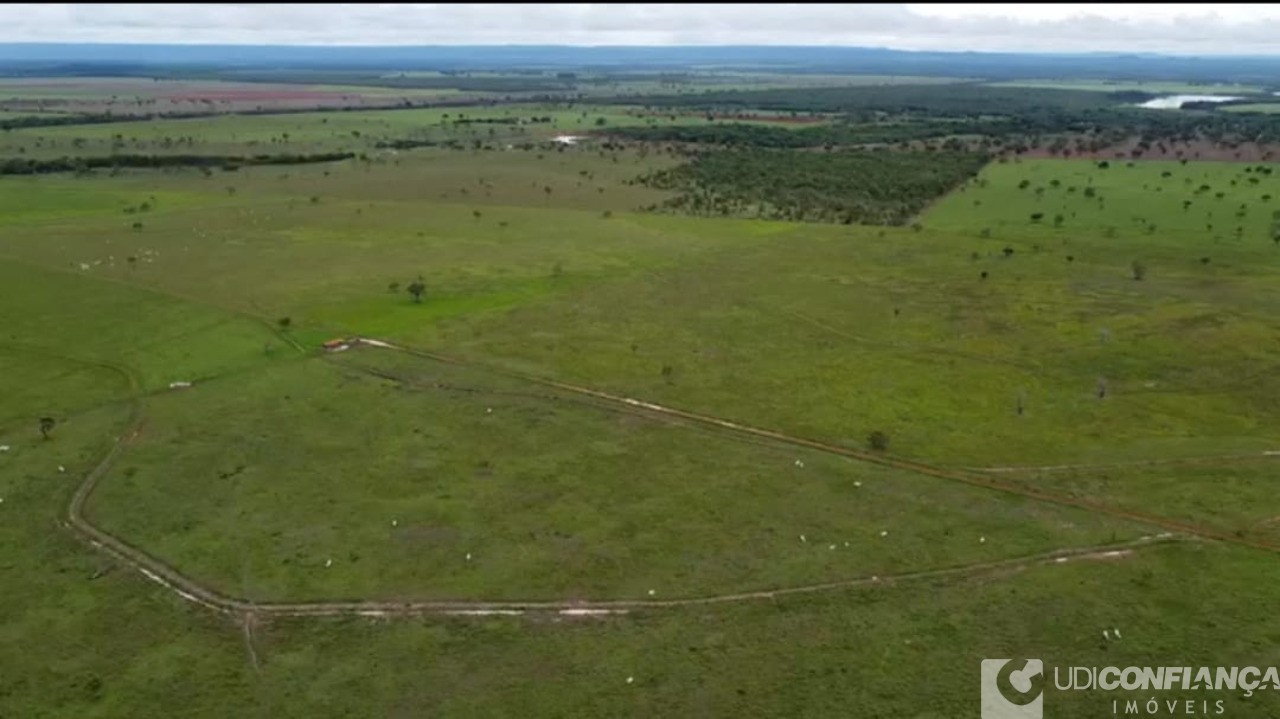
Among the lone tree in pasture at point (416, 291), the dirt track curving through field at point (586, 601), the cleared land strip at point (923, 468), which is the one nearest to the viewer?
the dirt track curving through field at point (586, 601)

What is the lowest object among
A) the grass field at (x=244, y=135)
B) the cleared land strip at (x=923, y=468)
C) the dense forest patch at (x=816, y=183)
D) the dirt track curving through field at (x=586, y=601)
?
the dirt track curving through field at (x=586, y=601)

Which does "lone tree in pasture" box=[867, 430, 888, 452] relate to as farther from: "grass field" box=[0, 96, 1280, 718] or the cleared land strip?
"grass field" box=[0, 96, 1280, 718]

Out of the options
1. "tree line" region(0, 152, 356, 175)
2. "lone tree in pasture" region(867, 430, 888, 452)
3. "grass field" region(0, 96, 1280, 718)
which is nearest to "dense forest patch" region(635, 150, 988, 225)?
"grass field" region(0, 96, 1280, 718)

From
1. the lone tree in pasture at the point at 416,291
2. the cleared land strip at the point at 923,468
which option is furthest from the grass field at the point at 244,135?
the cleared land strip at the point at 923,468

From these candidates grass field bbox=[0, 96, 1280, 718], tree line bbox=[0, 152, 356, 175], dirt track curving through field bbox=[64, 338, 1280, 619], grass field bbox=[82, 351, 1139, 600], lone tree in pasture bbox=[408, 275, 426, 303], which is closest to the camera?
grass field bbox=[0, 96, 1280, 718]

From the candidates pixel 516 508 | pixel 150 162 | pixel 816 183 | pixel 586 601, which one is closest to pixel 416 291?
pixel 516 508

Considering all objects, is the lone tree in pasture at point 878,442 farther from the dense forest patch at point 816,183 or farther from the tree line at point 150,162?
the tree line at point 150,162

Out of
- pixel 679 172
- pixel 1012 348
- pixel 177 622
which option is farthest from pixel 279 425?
pixel 679 172
